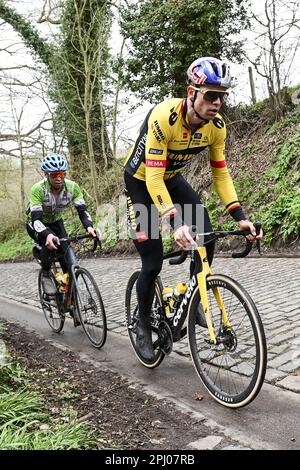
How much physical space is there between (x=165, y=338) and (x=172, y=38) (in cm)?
1365

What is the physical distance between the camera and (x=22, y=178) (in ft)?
84.9

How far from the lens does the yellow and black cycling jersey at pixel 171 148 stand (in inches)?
139

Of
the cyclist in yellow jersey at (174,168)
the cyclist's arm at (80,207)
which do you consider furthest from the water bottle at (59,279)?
the cyclist in yellow jersey at (174,168)

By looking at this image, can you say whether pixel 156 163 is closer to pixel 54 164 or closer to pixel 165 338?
pixel 165 338

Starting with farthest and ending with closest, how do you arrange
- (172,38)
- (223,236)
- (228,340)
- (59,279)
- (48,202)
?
(172,38) < (59,279) < (48,202) < (223,236) < (228,340)

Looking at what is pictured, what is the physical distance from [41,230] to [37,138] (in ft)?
68.2

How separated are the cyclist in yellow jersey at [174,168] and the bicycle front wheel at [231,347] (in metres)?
0.50

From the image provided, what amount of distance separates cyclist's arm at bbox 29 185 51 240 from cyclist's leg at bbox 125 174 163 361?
183 cm

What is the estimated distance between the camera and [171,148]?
3.69 metres

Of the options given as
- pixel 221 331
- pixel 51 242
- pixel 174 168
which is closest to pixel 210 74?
pixel 174 168

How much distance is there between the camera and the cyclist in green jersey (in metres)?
5.49

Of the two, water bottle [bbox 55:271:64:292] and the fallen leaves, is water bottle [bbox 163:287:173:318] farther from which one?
water bottle [bbox 55:271:64:292]

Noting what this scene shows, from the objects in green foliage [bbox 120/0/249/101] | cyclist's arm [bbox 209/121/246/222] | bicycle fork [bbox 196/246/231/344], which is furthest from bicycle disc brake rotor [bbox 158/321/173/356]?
green foliage [bbox 120/0/249/101]
